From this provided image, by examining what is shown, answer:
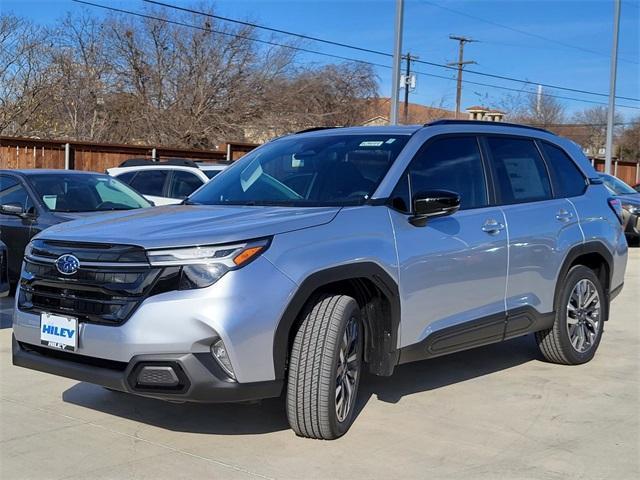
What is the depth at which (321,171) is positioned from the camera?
16.1 feet

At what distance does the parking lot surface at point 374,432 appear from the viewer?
3914 millimetres

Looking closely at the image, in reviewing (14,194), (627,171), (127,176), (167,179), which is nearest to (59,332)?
(14,194)

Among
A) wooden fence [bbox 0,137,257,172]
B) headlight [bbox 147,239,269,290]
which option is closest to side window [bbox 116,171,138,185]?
wooden fence [bbox 0,137,257,172]

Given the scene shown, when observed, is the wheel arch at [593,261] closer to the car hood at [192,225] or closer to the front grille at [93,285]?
the car hood at [192,225]

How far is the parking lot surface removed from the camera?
3914mm

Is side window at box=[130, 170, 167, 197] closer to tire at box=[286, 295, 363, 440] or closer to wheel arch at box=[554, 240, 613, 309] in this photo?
wheel arch at box=[554, 240, 613, 309]

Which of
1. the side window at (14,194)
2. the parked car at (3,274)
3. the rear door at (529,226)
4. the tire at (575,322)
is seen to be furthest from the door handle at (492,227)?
the side window at (14,194)

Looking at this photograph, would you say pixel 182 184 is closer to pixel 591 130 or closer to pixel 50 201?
pixel 50 201

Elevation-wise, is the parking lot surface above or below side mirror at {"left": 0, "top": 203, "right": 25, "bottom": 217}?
below

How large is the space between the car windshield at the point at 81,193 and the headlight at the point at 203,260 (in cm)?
520

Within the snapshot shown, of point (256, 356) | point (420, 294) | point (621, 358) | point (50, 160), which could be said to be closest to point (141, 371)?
point (256, 356)

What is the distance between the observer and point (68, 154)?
62.1ft

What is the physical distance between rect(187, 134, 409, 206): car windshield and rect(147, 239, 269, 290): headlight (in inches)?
36.5

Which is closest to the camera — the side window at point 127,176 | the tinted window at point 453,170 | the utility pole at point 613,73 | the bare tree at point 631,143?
the tinted window at point 453,170
